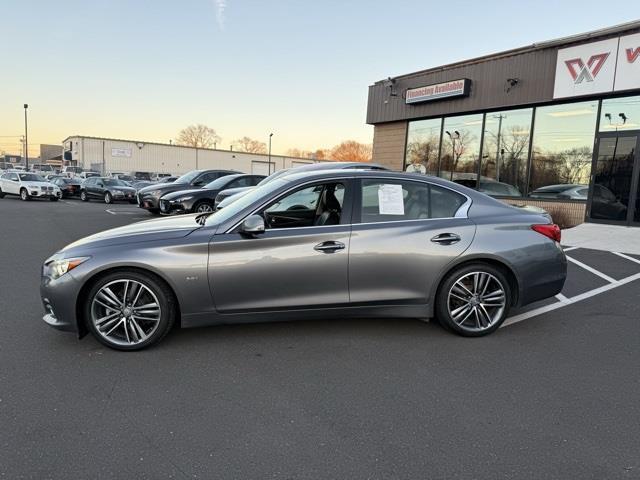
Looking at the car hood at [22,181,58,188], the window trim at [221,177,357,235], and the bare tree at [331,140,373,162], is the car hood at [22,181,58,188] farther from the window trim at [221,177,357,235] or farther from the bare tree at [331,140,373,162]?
the bare tree at [331,140,373,162]

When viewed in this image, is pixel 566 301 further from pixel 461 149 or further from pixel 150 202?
pixel 150 202

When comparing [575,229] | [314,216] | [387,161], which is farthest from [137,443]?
[387,161]

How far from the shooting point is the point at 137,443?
272 cm

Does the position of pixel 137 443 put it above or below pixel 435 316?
below

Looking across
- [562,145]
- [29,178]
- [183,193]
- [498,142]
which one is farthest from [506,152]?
[29,178]

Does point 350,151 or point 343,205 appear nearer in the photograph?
point 343,205

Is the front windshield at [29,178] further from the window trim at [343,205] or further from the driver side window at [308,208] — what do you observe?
the window trim at [343,205]

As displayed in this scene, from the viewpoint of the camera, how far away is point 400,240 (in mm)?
4273

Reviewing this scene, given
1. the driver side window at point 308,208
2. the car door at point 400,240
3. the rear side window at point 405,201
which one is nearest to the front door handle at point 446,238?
the car door at point 400,240

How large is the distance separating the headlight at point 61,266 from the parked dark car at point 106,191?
852 inches

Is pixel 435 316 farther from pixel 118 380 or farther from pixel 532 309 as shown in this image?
pixel 118 380

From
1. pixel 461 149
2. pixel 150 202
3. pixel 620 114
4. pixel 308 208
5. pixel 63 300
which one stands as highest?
pixel 620 114

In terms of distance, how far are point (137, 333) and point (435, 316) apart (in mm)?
2690

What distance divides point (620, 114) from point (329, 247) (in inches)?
463
